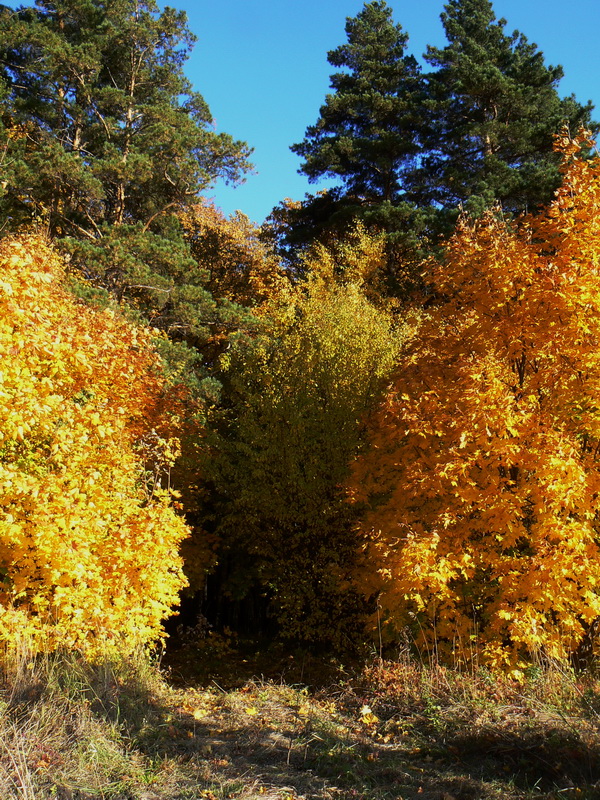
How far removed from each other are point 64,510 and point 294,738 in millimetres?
3191

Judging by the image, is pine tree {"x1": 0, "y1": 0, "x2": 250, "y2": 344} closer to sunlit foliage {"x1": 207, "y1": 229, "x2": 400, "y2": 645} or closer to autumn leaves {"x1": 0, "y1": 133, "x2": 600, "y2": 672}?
sunlit foliage {"x1": 207, "y1": 229, "x2": 400, "y2": 645}

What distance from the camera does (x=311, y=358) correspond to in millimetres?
14383

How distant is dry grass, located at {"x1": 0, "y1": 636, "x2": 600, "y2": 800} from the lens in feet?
14.1

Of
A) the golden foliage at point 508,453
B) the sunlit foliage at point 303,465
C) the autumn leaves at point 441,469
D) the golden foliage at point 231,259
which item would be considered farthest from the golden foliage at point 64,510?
the golden foliage at point 231,259

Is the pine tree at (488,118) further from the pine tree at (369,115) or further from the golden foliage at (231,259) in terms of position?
the golden foliage at (231,259)

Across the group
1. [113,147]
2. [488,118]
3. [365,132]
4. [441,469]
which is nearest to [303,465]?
[441,469]

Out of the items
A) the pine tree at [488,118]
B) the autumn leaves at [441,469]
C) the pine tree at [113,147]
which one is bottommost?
the autumn leaves at [441,469]

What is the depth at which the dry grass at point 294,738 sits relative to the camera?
A: 4301 mm

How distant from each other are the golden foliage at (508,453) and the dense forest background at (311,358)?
0.04 metres

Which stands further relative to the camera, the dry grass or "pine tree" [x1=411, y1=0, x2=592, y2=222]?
"pine tree" [x1=411, y1=0, x2=592, y2=222]

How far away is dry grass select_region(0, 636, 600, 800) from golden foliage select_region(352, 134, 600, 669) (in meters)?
0.90

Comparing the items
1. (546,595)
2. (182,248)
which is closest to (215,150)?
(182,248)

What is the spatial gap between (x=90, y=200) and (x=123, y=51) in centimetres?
535

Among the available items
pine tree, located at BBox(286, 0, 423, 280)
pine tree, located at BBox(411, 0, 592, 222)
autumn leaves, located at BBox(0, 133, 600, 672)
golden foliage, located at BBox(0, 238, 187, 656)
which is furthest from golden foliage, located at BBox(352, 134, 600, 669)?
pine tree, located at BBox(286, 0, 423, 280)
